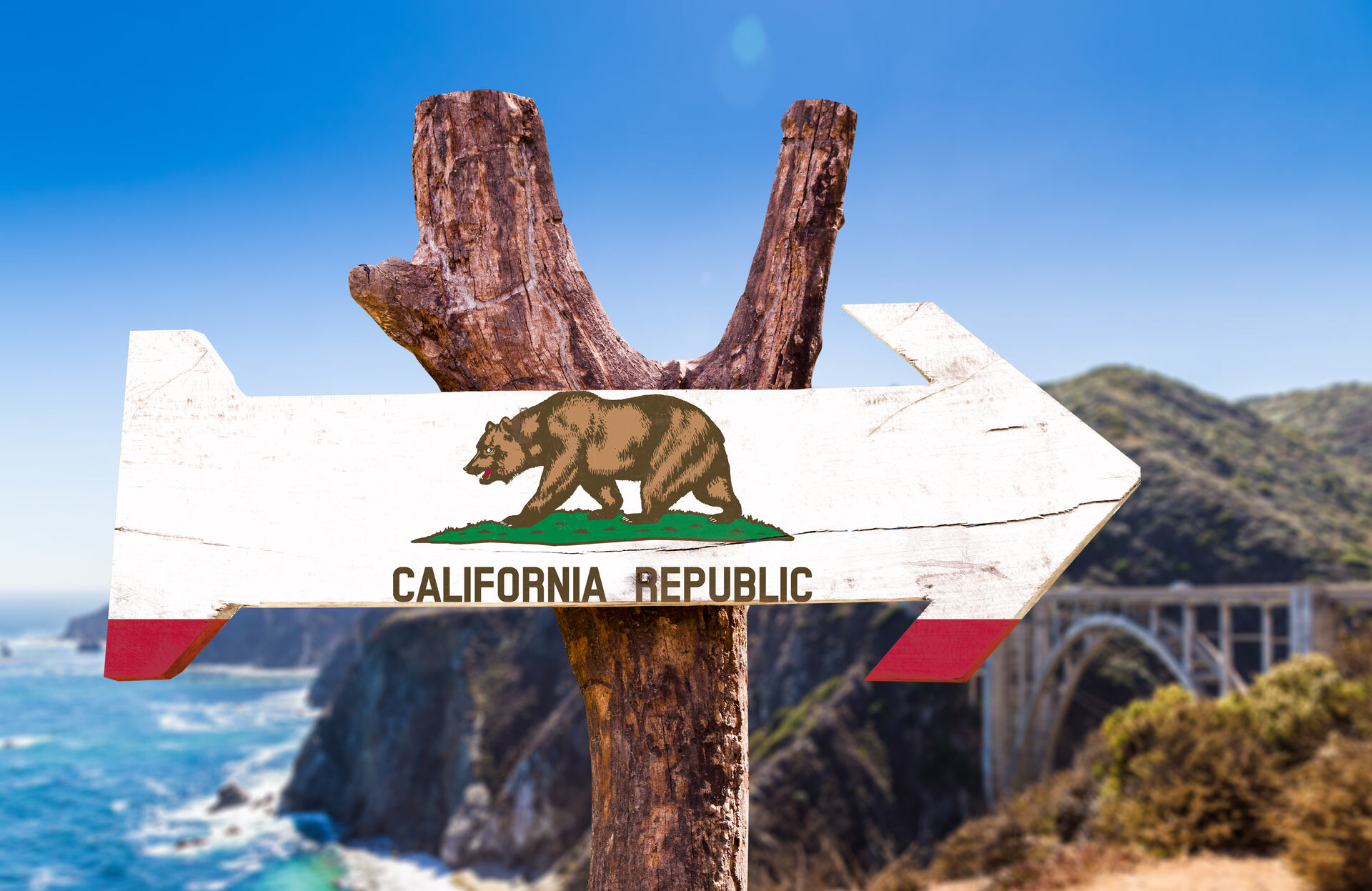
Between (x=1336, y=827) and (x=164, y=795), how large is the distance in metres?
Answer: 75.1

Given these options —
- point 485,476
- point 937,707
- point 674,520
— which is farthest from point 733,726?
point 937,707

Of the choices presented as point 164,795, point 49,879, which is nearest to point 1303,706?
point 49,879

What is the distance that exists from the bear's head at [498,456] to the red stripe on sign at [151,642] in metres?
0.75

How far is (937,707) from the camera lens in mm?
35812

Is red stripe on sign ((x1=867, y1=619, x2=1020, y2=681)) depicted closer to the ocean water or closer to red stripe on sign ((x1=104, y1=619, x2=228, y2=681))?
red stripe on sign ((x1=104, y1=619, x2=228, y2=681))

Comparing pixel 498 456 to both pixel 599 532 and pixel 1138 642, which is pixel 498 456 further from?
pixel 1138 642

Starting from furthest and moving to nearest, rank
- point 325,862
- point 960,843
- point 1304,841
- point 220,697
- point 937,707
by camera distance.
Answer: point 220,697, point 325,862, point 937,707, point 960,843, point 1304,841

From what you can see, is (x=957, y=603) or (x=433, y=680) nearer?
(x=957, y=603)

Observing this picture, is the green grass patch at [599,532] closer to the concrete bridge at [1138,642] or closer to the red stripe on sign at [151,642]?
the red stripe on sign at [151,642]

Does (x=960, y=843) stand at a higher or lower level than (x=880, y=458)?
lower

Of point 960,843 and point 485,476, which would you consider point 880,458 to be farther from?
point 960,843

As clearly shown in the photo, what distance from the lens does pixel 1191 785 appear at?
12.6 metres

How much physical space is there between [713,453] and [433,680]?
5748cm

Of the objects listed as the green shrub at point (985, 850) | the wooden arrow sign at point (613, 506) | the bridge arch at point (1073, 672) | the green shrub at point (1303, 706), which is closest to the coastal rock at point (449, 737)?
the bridge arch at point (1073, 672)
